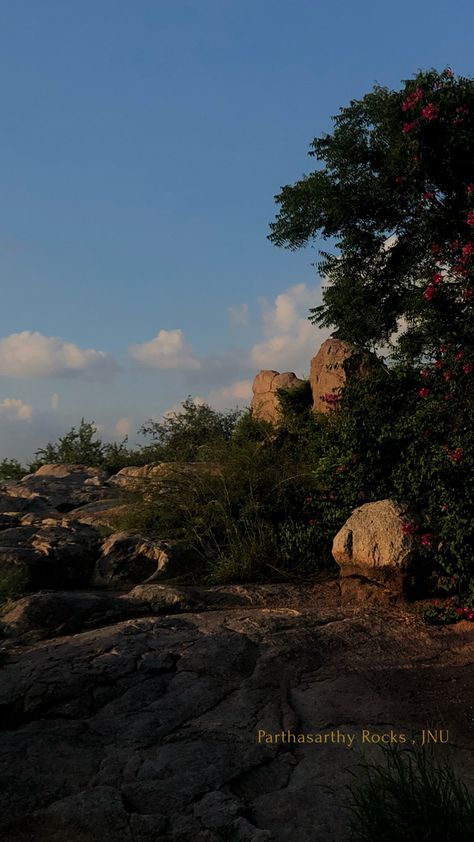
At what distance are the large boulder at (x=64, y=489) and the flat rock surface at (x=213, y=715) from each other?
635 cm

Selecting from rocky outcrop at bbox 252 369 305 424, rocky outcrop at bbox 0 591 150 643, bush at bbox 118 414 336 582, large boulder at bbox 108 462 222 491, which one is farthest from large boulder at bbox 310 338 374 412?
rocky outcrop at bbox 0 591 150 643

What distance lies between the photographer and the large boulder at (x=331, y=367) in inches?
456

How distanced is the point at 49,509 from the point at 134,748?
27.1 feet

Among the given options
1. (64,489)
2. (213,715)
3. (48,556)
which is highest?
(64,489)

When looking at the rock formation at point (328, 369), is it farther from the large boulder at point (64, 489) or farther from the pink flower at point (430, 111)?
the large boulder at point (64, 489)

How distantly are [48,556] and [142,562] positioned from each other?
4.04 feet

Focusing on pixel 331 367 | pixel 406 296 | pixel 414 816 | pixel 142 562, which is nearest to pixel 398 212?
pixel 406 296

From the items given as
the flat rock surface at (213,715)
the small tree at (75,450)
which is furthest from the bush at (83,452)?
the flat rock surface at (213,715)

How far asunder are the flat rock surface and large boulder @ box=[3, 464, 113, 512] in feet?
20.8

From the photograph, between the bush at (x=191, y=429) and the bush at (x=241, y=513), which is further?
the bush at (x=191, y=429)

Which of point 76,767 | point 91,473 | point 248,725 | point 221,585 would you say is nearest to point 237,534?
point 221,585

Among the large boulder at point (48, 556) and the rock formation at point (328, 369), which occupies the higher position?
the rock formation at point (328, 369)

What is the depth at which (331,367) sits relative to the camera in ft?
39.6

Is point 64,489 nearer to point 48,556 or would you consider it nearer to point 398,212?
point 48,556
